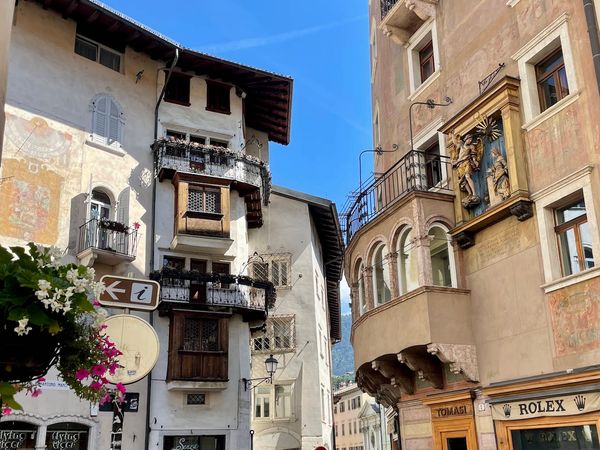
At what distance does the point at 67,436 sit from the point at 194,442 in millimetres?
4680

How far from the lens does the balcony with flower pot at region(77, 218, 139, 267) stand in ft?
79.9

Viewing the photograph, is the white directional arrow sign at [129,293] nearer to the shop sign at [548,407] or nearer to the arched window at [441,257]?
the shop sign at [548,407]

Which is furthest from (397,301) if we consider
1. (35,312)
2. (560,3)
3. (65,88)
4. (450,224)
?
(65,88)

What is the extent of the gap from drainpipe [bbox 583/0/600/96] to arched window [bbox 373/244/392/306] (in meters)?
6.17

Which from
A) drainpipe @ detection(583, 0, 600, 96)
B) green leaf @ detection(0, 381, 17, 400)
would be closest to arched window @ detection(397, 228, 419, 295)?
drainpipe @ detection(583, 0, 600, 96)

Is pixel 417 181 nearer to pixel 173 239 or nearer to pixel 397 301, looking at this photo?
pixel 397 301

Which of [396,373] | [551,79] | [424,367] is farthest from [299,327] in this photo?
[551,79]

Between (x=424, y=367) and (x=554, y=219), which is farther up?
(x=554, y=219)

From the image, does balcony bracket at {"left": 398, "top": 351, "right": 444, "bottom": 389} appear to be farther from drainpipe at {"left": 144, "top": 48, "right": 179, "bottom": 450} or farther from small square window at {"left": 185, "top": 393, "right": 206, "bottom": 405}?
drainpipe at {"left": 144, "top": 48, "right": 179, "bottom": 450}

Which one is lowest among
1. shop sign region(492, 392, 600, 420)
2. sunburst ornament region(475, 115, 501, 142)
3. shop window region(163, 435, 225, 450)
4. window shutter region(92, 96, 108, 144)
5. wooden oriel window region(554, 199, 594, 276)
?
shop window region(163, 435, 225, 450)

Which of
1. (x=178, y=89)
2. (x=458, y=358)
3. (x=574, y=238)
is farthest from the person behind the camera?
(x=178, y=89)

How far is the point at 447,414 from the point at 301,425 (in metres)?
19.2

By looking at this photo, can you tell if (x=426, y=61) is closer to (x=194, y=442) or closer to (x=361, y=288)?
(x=361, y=288)

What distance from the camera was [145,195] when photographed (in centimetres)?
2767
